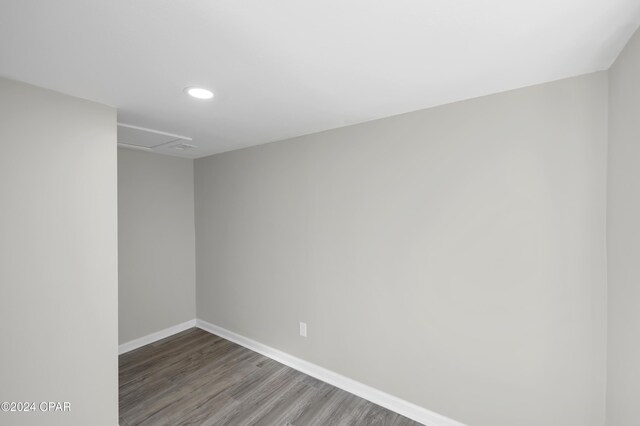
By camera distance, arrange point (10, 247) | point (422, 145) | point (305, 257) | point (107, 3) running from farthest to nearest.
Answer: point (305, 257), point (422, 145), point (10, 247), point (107, 3)

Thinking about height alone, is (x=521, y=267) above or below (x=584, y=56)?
below

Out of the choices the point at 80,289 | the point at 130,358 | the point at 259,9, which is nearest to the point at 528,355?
the point at 259,9

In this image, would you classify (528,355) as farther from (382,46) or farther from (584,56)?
(382,46)

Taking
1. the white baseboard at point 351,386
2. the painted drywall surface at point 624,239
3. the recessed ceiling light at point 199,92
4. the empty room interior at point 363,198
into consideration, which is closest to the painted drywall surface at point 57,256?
the empty room interior at point 363,198

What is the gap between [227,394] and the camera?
91.5 inches

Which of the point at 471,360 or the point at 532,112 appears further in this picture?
the point at 471,360

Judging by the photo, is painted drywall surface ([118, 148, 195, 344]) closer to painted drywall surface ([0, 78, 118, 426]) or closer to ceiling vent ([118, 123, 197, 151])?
ceiling vent ([118, 123, 197, 151])

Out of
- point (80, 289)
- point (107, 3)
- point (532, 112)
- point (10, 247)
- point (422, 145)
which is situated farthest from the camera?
point (422, 145)

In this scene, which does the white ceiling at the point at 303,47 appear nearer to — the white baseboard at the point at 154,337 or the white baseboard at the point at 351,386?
the white baseboard at the point at 351,386

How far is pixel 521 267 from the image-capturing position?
1.64 metres

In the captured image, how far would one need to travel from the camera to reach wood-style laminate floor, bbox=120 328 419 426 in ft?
6.73

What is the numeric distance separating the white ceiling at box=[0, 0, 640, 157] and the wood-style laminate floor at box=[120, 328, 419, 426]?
7.34 ft

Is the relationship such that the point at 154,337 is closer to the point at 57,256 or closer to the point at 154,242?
the point at 154,242

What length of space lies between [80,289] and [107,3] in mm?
1602
